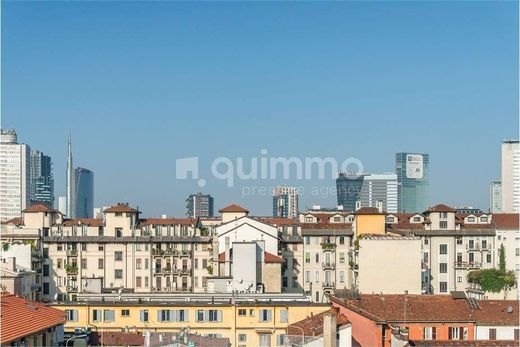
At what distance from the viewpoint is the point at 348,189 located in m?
170

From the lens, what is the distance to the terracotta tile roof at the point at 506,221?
61875 mm

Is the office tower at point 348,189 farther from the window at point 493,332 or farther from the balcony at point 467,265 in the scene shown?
the window at point 493,332

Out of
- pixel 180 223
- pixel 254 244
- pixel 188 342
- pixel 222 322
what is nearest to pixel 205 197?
pixel 180 223

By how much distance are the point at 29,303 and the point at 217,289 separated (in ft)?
81.2

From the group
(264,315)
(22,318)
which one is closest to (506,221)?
(264,315)

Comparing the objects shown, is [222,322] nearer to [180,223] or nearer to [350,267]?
[350,267]

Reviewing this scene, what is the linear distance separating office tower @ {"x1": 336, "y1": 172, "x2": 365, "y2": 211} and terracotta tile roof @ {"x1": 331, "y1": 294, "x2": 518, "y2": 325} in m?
132

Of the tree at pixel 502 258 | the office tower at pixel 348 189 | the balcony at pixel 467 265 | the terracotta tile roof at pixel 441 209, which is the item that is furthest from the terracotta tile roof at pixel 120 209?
the office tower at pixel 348 189

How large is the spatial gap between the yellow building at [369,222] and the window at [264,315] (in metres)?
27.6

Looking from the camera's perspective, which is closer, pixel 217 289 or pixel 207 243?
pixel 217 289

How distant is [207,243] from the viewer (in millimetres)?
62031

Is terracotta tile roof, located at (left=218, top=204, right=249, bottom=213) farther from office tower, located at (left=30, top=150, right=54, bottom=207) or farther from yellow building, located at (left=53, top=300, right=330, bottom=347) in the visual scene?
office tower, located at (left=30, top=150, right=54, bottom=207)

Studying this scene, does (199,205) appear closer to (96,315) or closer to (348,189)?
(348,189)

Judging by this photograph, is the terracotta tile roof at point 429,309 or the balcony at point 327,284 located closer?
the terracotta tile roof at point 429,309
